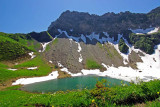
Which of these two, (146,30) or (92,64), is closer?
(92,64)

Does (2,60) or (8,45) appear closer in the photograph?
(2,60)

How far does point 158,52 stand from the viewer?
122 meters

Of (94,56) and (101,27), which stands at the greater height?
(101,27)

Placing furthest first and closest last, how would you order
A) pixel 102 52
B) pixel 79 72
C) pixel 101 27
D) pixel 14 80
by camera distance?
pixel 101 27 → pixel 102 52 → pixel 79 72 → pixel 14 80

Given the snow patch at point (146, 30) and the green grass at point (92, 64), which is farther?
the snow patch at point (146, 30)

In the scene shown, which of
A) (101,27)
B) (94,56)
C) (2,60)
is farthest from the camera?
(101,27)

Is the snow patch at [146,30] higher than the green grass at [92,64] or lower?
higher

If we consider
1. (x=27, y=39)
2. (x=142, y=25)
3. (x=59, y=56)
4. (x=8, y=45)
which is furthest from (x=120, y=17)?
(x=8, y=45)

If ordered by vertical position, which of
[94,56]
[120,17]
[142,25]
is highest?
[120,17]

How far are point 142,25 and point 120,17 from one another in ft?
153

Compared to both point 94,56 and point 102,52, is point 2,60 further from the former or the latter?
point 102,52

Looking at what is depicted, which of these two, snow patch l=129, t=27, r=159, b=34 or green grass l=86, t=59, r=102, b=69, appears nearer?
green grass l=86, t=59, r=102, b=69

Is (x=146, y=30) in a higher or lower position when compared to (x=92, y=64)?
higher

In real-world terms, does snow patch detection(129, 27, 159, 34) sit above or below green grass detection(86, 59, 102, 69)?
above
